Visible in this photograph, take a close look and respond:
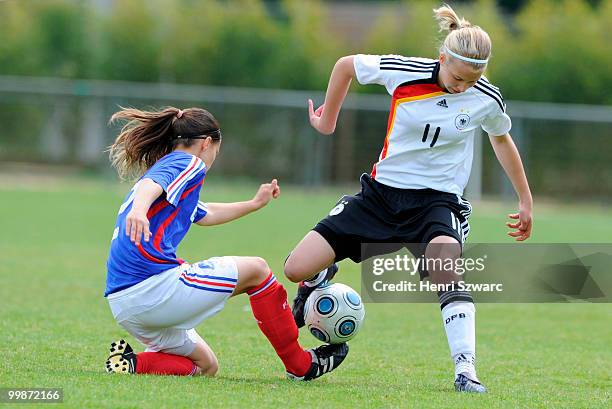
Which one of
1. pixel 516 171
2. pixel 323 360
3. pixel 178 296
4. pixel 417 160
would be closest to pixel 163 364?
pixel 178 296

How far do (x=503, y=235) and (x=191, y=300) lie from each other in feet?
33.9

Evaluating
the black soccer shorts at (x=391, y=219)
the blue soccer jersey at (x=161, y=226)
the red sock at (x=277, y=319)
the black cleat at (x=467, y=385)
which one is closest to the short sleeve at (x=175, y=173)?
the blue soccer jersey at (x=161, y=226)

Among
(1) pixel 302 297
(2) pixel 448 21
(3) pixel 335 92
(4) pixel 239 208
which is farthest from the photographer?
(1) pixel 302 297

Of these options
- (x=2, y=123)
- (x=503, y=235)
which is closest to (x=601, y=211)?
(x=503, y=235)

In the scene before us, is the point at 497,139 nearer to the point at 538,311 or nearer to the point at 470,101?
the point at 470,101

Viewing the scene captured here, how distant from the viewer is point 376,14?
34.5 metres

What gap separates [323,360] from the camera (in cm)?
536

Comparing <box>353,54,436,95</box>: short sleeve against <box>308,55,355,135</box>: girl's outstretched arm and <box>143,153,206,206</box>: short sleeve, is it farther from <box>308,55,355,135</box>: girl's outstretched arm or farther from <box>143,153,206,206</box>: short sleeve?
<box>143,153,206,206</box>: short sleeve

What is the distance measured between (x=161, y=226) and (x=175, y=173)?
0.27 meters

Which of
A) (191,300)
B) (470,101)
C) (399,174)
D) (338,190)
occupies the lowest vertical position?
(338,190)

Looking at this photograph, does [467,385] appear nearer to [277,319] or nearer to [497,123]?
[277,319]

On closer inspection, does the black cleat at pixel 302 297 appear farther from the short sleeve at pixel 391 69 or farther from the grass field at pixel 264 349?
the short sleeve at pixel 391 69

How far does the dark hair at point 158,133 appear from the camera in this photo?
5348mm

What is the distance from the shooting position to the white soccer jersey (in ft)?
17.9
